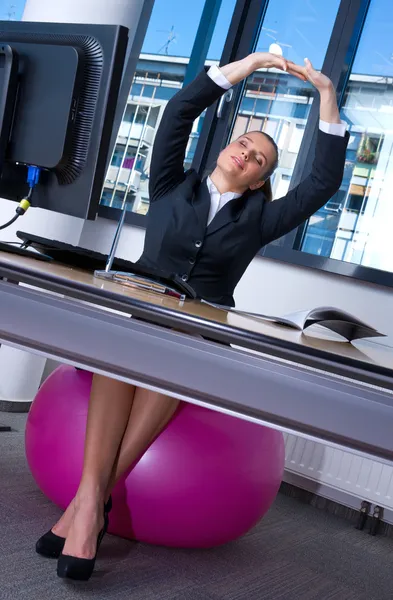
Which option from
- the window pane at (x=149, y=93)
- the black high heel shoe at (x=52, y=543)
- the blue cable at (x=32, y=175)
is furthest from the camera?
the window pane at (x=149, y=93)

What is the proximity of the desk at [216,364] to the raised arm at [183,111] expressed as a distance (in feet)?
4.00

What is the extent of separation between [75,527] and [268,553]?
82cm

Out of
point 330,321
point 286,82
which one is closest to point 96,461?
point 330,321

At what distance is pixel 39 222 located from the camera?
11.0ft

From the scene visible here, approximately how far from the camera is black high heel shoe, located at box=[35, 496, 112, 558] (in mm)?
1751

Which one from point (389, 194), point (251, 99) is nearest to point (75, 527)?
point (389, 194)

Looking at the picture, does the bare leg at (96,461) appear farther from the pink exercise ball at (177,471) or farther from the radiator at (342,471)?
the radiator at (342,471)

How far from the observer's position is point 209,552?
2.14m

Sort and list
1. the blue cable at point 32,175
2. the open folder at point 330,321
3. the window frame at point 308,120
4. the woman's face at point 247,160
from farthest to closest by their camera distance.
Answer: the window frame at point 308,120 → the woman's face at point 247,160 → the blue cable at point 32,175 → the open folder at point 330,321

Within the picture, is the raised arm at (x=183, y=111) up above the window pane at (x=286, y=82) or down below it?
below

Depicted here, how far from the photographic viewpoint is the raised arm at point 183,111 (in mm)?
2008

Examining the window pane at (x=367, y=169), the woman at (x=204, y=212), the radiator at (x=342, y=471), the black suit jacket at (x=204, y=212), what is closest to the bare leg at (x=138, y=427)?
the woman at (x=204, y=212)

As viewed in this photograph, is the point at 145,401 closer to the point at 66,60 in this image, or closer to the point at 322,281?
the point at 66,60

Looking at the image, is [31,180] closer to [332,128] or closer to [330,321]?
[330,321]
